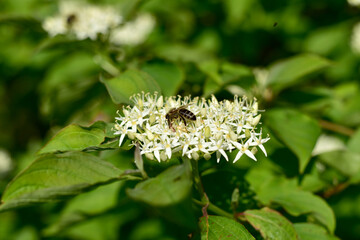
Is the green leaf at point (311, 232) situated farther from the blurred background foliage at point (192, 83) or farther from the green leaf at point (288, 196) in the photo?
the blurred background foliage at point (192, 83)

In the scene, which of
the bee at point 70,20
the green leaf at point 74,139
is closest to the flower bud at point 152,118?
the green leaf at point 74,139

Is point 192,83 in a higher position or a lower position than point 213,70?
lower

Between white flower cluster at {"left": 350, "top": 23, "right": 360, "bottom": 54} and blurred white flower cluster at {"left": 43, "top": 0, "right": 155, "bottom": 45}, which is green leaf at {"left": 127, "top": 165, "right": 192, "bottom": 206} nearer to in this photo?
blurred white flower cluster at {"left": 43, "top": 0, "right": 155, "bottom": 45}

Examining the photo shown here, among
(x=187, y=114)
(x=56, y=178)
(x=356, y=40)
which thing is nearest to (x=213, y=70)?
(x=187, y=114)

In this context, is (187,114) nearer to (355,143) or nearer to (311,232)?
(311,232)

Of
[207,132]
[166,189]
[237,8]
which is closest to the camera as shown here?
[166,189]

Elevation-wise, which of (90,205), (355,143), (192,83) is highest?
(192,83)

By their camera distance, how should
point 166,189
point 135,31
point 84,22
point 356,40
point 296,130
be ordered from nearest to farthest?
point 166,189 < point 296,130 < point 84,22 < point 135,31 < point 356,40

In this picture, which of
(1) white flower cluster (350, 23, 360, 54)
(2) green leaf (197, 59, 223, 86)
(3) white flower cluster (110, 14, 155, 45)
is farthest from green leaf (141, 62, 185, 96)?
(1) white flower cluster (350, 23, 360, 54)
